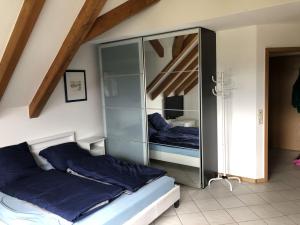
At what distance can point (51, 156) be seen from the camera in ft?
12.1

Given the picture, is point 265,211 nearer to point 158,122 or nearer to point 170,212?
point 170,212

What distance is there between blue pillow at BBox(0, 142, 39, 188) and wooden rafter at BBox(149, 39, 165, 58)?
7.40 ft

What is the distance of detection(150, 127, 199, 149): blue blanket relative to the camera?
380 cm

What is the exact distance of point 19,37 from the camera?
8.77ft

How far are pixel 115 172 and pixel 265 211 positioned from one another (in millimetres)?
1853

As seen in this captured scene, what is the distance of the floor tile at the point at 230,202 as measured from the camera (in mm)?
3344

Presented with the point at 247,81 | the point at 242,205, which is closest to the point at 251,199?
the point at 242,205

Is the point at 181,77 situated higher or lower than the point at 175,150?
higher

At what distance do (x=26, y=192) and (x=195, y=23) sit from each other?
2.71 metres

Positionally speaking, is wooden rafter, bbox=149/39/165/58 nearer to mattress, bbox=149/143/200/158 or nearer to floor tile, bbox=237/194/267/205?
mattress, bbox=149/143/200/158

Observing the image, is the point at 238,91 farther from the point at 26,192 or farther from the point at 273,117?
the point at 26,192

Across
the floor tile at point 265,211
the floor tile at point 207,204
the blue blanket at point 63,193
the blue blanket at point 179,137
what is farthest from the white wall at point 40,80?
the floor tile at point 265,211

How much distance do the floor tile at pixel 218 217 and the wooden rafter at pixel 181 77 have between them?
1.75 metres

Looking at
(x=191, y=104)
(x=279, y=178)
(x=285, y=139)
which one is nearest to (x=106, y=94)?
(x=191, y=104)
